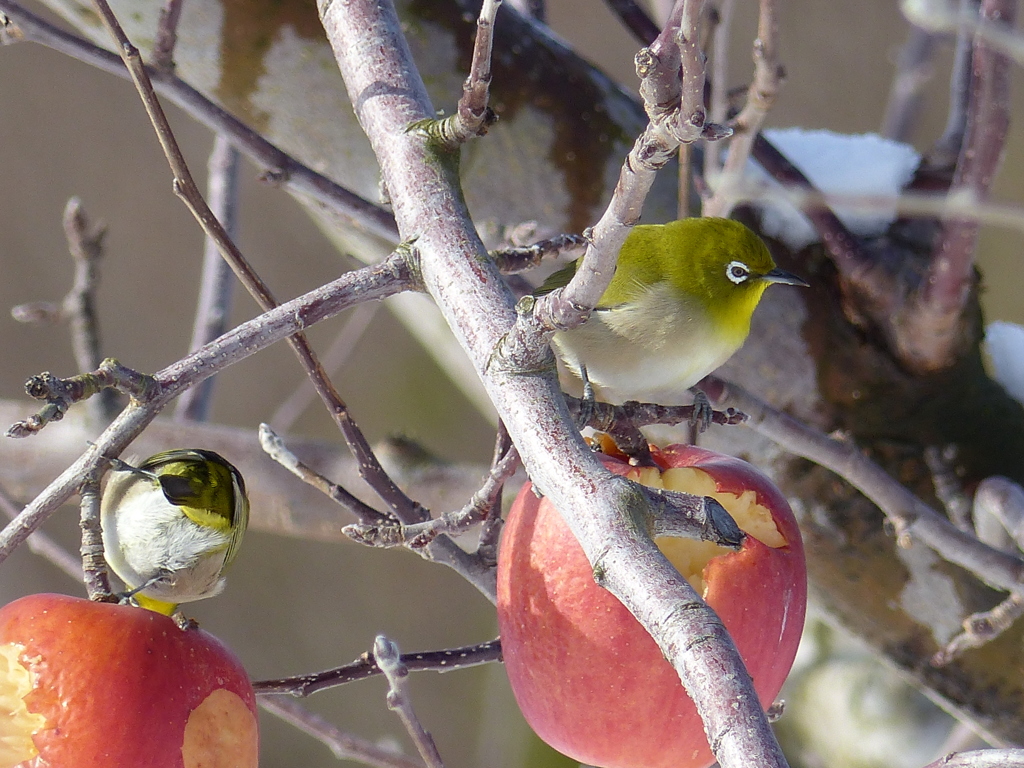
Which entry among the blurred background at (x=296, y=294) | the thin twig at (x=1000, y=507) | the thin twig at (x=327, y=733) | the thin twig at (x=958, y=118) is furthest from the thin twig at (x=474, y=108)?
the blurred background at (x=296, y=294)

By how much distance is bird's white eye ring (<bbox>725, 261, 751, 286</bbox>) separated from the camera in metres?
0.79

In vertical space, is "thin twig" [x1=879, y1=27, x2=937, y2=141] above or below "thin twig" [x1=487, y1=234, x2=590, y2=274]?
above

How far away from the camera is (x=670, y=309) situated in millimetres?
757

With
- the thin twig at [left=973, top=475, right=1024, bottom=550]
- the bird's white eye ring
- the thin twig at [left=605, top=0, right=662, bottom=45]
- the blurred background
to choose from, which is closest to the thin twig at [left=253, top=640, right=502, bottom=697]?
the bird's white eye ring

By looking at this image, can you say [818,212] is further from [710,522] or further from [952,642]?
[710,522]

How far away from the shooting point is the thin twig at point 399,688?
1.75 feet

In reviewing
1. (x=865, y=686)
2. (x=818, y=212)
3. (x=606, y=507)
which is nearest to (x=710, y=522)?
(x=606, y=507)

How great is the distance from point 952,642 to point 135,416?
28.7 inches

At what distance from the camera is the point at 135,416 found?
42 cm

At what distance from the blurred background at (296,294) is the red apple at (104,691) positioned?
216 cm

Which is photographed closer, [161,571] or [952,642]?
[161,571]

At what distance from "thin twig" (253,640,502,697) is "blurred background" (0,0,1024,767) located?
2.02 metres

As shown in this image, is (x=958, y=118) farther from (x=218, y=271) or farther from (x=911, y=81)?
(x=218, y=271)

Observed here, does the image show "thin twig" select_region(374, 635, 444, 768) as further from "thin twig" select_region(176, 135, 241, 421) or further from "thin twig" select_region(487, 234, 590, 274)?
"thin twig" select_region(176, 135, 241, 421)
